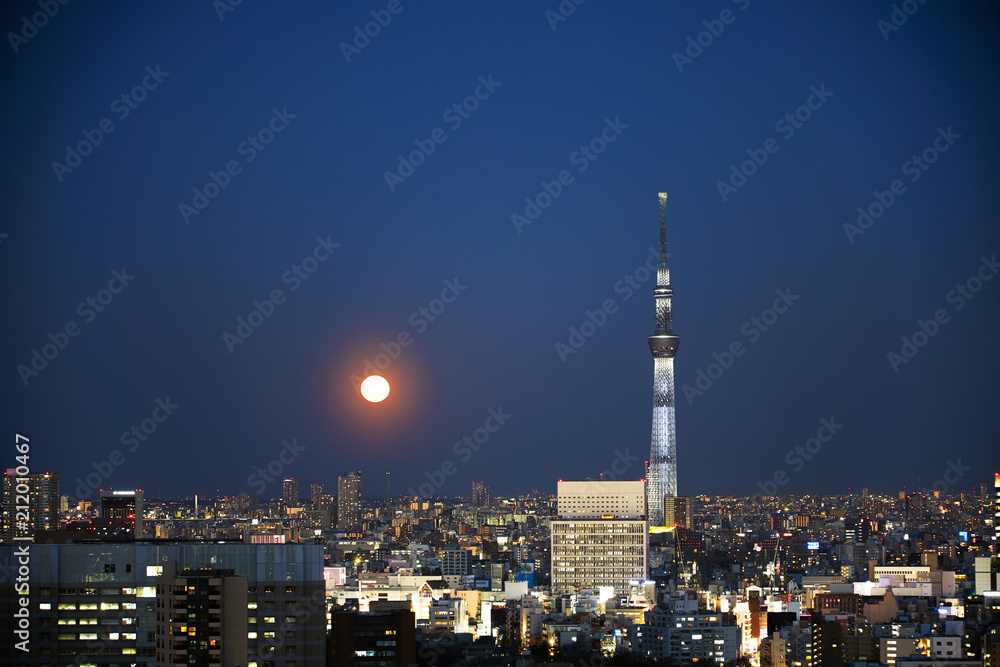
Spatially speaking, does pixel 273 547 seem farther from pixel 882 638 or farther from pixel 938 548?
pixel 938 548

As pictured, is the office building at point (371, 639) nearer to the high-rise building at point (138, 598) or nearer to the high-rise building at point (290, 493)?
the high-rise building at point (138, 598)

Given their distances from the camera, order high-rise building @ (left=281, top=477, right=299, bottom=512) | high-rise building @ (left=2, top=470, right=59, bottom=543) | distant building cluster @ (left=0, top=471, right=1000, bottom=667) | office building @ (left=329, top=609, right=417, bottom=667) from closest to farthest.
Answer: distant building cluster @ (left=0, top=471, right=1000, bottom=667) → high-rise building @ (left=2, top=470, right=59, bottom=543) → office building @ (left=329, top=609, right=417, bottom=667) → high-rise building @ (left=281, top=477, right=299, bottom=512)

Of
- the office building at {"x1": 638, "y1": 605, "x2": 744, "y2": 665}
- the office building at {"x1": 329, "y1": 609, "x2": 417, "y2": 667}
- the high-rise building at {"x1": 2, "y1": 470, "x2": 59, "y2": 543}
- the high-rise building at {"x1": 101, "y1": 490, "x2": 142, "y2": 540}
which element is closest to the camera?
the high-rise building at {"x1": 2, "y1": 470, "x2": 59, "y2": 543}

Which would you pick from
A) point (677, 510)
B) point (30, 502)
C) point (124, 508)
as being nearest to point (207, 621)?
point (30, 502)

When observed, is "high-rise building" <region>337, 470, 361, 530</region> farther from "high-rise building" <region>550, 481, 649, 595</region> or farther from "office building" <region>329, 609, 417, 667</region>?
"office building" <region>329, 609, 417, 667</region>

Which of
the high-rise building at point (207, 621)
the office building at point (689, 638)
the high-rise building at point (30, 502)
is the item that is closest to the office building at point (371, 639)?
the high-rise building at point (30, 502)

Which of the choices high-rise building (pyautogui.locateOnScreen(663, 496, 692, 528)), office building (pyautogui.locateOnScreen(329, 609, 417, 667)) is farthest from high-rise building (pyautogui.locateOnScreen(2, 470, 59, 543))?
high-rise building (pyautogui.locateOnScreen(663, 496, 692, 528))

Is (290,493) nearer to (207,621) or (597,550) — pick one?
(597,550)
